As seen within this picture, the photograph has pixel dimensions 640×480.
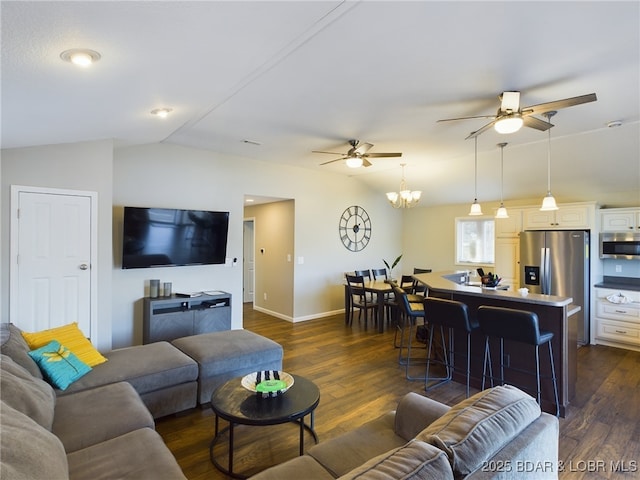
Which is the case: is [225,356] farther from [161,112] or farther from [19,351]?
[161,112]

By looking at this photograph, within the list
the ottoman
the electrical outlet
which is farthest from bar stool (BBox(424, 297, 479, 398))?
the ottoman

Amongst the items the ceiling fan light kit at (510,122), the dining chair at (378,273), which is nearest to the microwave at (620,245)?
the ceiling fan light kit at (510,122)

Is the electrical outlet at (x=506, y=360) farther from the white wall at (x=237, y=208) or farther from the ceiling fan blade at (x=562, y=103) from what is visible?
the white wall at (x=237, y=208)

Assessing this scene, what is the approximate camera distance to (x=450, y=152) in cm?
529

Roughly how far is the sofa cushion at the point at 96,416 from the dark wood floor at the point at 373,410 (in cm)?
54

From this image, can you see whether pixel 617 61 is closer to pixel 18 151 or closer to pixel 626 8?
pixel 626 8

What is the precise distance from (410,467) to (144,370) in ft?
7.97

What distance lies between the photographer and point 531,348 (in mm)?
3305

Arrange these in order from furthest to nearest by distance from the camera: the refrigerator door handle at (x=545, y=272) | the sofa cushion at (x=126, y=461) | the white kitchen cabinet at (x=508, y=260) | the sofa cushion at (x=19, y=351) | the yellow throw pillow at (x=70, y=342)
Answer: the white kitchen cabinet at (x=508, y=260)
the refrigerator door handle at (x=545, y=272)
the yellow throw pillow at (x=70, y=342)
the sofa cushion at (x=19, y=351)
the sofa cushion at (x=126, y=461)

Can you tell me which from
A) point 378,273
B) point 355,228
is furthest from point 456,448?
point 378,273

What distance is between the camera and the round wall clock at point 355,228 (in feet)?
23.5

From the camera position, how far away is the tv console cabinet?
172 inches

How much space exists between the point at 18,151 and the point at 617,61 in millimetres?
5222

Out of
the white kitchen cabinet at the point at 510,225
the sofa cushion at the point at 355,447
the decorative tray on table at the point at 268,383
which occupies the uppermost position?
the white kitchen cabinet at the point at 510,225
